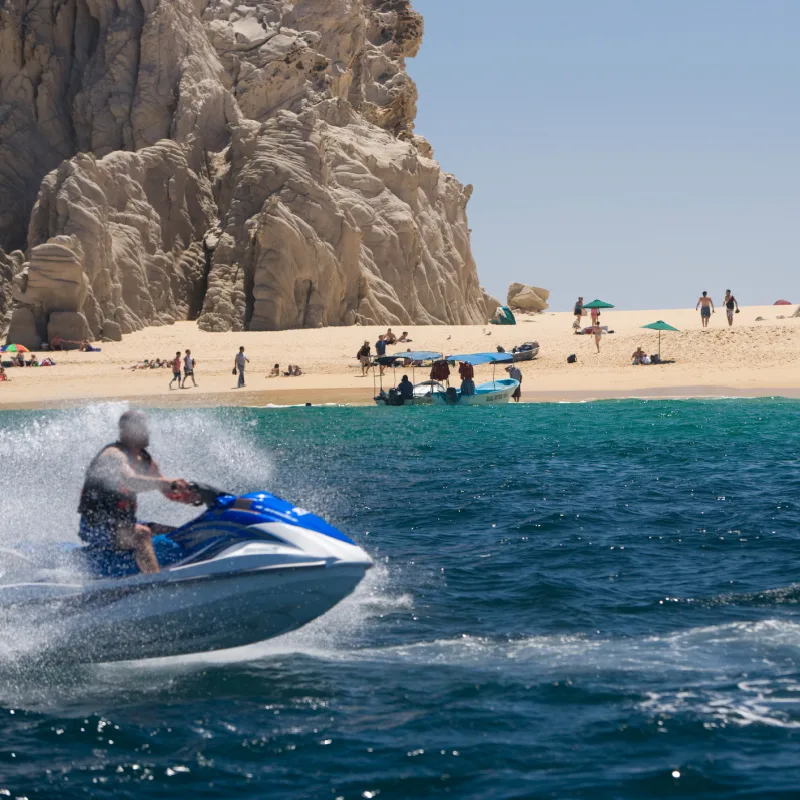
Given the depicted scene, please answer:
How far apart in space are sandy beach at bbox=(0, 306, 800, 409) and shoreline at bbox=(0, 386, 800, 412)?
0.06m

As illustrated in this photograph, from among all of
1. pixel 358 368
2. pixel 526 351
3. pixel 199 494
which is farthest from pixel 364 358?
pixel 199 494

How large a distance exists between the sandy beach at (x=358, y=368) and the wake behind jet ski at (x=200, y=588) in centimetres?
2392

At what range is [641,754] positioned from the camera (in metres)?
6.93

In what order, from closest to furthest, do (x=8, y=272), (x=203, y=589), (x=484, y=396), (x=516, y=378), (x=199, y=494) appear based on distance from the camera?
(x=203, y=589)
(x=199, y=494)
(x=484, y=396)
(x=516, y=378)
(x=8, y=272)

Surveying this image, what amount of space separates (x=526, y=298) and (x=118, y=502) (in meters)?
75.7

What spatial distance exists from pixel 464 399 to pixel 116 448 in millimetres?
24087

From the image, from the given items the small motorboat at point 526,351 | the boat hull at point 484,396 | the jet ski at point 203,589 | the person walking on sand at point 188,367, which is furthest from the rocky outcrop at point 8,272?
the jet ski at point 203,589

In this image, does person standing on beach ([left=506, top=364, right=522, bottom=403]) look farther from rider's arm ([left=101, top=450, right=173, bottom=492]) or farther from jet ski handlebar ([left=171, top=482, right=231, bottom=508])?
rider's arm ([left=101, top=450, right=173, bottom=492])

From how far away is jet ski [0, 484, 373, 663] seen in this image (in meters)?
8.29

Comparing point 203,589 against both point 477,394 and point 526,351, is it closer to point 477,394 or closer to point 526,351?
point 477,394

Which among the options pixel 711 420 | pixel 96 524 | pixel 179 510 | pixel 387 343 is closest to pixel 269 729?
pixel 96 524

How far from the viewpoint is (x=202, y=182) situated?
180 feet

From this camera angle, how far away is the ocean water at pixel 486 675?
6.78 meters

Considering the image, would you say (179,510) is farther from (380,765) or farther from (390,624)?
(380,765)
